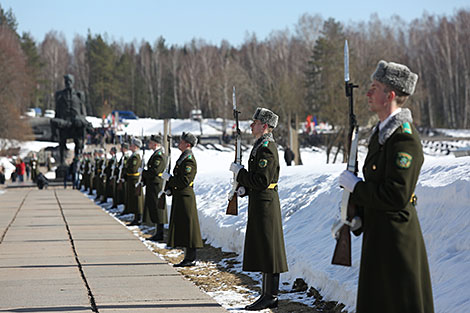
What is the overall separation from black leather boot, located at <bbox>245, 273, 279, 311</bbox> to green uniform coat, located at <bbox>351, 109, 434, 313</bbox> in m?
2.66

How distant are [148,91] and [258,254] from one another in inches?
4182

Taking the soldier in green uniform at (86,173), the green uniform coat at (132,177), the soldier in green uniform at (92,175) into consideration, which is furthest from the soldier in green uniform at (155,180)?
the soldier in green uniform at (86,173)

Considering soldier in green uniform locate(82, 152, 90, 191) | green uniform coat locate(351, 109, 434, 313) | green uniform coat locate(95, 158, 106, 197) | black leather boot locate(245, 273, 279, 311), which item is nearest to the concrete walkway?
black leather boot locate(245, 273, 279, 311)

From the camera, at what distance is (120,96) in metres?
109

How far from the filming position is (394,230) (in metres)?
4.26

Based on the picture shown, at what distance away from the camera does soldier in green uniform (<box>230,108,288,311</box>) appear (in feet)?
23.1

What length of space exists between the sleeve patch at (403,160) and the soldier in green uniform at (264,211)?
290 cm

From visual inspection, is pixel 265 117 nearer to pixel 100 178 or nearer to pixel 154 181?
pixel 154 181

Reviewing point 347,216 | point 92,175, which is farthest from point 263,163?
point 92,175

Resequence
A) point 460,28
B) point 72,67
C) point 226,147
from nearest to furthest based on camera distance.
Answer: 1. point 226,147
2. point 460,28
3. point 72,67

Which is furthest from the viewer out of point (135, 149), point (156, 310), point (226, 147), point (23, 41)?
point (23, 41)

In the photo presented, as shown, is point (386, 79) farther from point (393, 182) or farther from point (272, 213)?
point (272, 213)


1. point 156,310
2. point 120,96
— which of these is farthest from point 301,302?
point 120,96

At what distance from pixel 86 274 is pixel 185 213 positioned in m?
1.62
